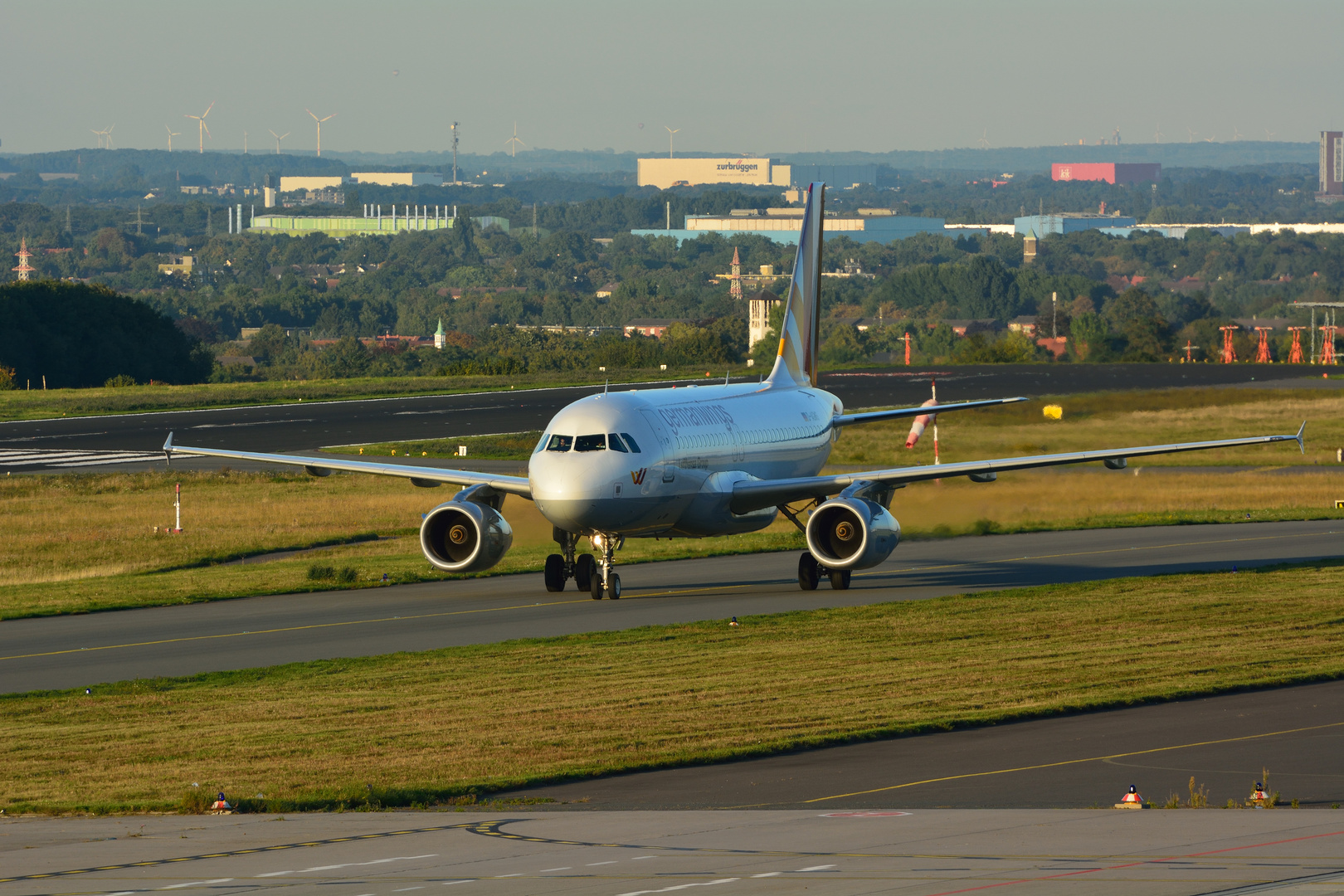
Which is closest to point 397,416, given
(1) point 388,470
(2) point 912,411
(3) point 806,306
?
(3) point 806,306

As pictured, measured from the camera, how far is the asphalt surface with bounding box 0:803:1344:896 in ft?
48.7

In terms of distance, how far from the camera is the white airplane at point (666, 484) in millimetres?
36969

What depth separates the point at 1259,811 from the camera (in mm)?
18125

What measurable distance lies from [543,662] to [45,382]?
114452mm

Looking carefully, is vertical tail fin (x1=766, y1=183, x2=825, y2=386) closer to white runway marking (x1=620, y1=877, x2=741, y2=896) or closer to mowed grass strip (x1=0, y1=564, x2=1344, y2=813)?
mowed grass strip (x1=0, y1=564, x2=1344, y2=813)

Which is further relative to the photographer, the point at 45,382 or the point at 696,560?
the point at 45,382

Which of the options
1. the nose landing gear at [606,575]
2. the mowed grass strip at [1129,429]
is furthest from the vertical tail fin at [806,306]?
the mowed grass strip at [1129,429]

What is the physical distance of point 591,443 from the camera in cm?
3700

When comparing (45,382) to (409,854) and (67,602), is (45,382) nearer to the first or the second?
(67,602)

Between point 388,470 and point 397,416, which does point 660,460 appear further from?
point 397,416

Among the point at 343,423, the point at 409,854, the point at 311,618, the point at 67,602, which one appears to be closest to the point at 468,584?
the point at 311,618

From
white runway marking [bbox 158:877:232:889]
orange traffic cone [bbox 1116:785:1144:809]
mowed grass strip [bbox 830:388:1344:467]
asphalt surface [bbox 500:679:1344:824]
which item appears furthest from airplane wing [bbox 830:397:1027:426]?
white runway marking [bbox 158:877:232:889]

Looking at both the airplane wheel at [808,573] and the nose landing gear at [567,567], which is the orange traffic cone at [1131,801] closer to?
the airplane wheel at [808,573]

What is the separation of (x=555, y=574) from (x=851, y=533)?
7466mm
